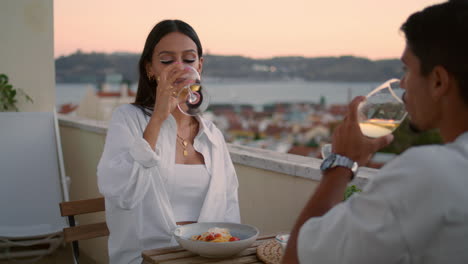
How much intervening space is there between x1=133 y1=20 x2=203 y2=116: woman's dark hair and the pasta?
70 centimetres

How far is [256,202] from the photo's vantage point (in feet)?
9.02

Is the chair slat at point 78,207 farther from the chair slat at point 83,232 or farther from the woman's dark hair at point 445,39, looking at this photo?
the woman's dark hair at point 445,39

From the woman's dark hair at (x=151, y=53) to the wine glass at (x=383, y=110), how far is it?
3.97ft

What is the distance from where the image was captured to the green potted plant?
4.43 m

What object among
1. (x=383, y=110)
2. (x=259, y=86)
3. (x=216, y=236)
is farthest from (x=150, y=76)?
(x=259, y=86)

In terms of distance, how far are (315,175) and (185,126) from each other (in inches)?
23.9

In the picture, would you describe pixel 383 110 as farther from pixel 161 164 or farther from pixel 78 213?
pixel 78 213

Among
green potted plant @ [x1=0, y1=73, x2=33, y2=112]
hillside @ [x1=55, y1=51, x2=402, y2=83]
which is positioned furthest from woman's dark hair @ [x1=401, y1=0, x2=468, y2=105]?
green potted plant @ [x1=0, y1=73, x2=33, y2=112]

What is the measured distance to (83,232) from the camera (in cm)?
269

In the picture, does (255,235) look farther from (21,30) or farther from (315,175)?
(21,30)

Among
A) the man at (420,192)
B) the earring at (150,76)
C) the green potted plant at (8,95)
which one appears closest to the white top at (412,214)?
the man at (420,192)

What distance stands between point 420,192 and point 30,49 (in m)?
4.40

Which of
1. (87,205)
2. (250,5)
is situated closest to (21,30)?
(87,205)

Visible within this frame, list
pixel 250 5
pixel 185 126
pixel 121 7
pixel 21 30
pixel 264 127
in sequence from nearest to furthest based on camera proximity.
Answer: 1. pixel 185 126
2. pixel 21 30
3. pixel 121 7
4. pixel 264 127
5. pixel 250 5
